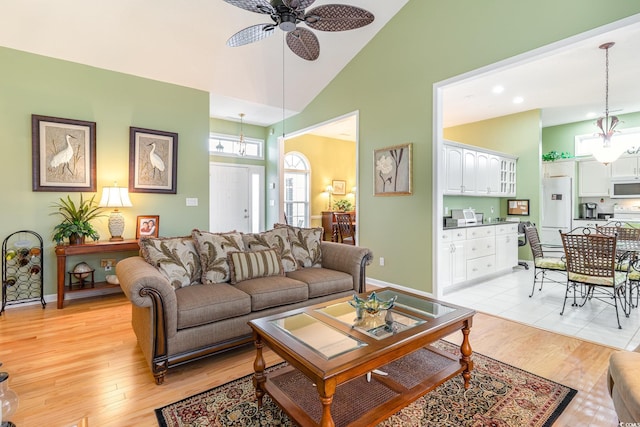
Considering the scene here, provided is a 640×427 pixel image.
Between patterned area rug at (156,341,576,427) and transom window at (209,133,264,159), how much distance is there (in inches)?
218

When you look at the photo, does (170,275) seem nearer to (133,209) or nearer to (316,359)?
(316,359)

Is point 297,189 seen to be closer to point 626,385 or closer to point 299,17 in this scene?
point 299,17

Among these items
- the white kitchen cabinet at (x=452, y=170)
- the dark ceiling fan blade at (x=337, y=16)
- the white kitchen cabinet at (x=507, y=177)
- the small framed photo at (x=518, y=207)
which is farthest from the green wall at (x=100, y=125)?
the small framed photo at (x=518, y=207)

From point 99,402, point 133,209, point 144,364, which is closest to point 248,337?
point 144,364

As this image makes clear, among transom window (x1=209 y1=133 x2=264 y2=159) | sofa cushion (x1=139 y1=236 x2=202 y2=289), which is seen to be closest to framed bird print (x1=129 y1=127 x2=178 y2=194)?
transom window (x1=209 y1=133 x2=264 y2=159)

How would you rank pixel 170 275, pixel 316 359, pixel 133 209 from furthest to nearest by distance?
pixel 133 209, pixel 170 275, pixel 316 359

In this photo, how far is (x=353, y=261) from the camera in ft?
10.6

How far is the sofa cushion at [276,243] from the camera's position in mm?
3144

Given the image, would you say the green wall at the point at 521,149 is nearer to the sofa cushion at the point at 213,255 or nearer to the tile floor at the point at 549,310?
the tile floor at the point at 549,310

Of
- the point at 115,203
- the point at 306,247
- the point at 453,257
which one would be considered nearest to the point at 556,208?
the point at 453,257

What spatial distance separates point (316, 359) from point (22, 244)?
13.5ft

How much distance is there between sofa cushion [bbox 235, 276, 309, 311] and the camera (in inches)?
99.8

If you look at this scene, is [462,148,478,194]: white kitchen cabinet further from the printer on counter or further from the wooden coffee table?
the wooden coffee table

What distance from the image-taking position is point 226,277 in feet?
9.13
